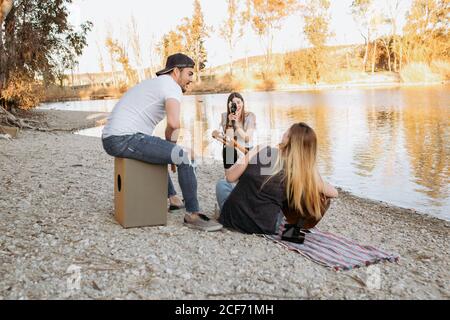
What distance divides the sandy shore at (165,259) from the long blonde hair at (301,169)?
424 mm

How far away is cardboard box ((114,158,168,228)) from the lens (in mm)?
3893

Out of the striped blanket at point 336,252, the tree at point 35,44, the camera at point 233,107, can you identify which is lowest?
the striped blanket at point 336,252

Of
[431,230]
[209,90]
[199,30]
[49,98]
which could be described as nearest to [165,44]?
[199,30]

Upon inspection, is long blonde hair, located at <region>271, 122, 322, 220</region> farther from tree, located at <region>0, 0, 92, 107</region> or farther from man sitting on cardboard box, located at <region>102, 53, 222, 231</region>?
tree, located at <region>0, 0, 92, 107</region>

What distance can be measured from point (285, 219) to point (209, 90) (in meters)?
45.1

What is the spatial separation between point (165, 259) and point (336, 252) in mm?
1316

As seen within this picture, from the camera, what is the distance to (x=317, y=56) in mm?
44406

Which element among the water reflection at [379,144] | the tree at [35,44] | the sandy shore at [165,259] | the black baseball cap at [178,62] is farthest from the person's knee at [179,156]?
the tree at [35,44]

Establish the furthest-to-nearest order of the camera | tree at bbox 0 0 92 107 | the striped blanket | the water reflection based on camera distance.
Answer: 1. tree at bbox 0 0 92 107
2. the water reflection
3. the camera
4. the striped blanket

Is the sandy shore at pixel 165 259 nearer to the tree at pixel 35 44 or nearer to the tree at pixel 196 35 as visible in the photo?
the tree at pixel 35 44

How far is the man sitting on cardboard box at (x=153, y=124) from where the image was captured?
3846mm

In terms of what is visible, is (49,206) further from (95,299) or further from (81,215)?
(95,299)

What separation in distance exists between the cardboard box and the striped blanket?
3.03 ft

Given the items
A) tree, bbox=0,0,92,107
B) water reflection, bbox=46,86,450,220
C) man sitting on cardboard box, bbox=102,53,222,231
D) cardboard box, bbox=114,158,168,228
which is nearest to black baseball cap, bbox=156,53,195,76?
man sitting on cardboard box, bbox=102,53,222,231
